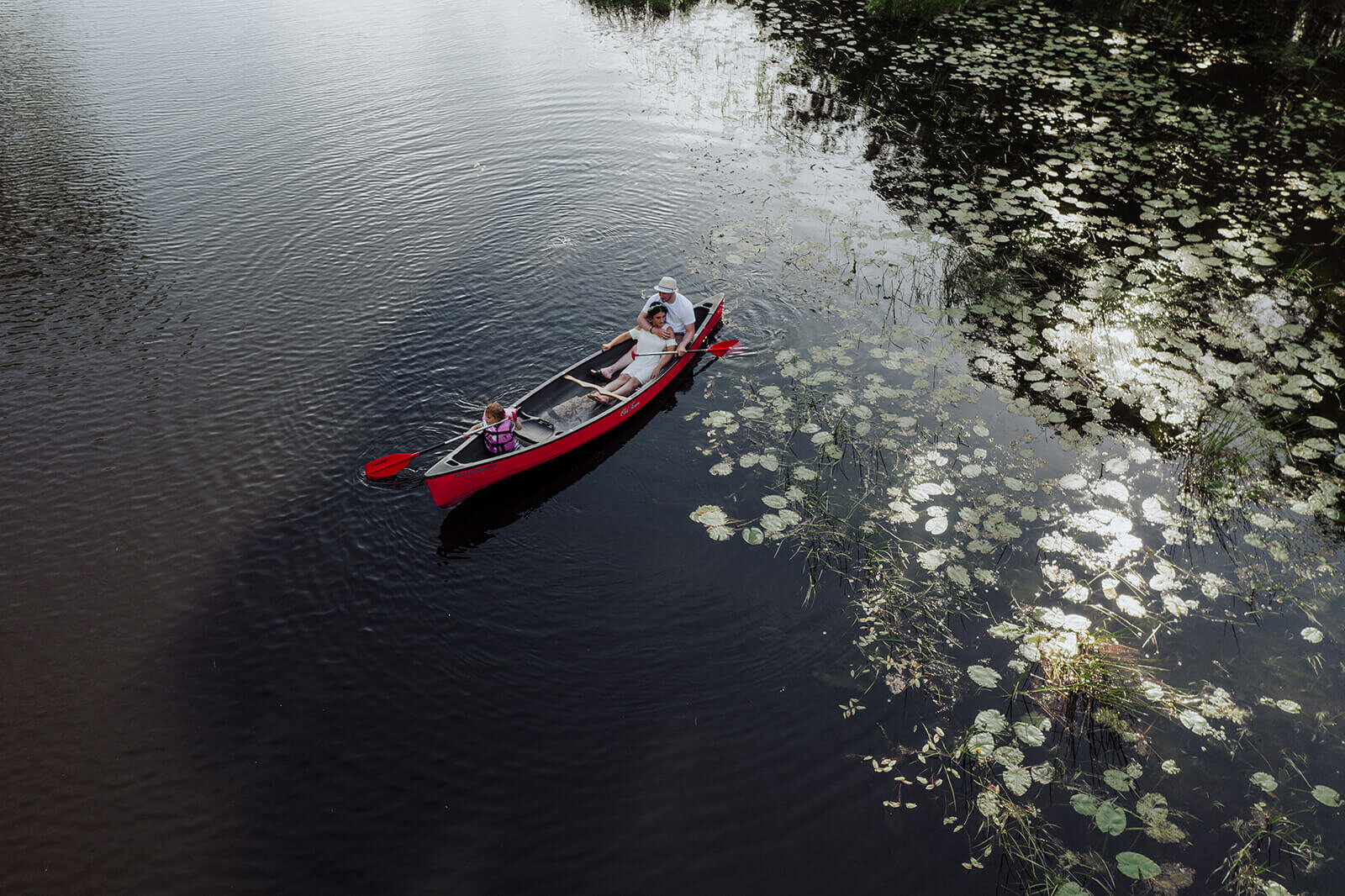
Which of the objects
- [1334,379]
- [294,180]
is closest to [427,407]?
[294,180]

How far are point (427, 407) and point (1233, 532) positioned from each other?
34.8ft

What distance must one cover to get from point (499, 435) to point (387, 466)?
5.07 feet

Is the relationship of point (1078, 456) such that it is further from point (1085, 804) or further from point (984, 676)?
point (1085, 804)

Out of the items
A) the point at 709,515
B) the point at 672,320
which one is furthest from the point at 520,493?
the point at 672,320

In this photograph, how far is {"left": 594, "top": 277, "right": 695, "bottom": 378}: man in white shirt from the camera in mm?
10773

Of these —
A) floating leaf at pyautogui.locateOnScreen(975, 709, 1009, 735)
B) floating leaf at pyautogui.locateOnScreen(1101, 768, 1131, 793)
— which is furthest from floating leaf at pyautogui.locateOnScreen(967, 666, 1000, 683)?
floating leaf at pyautogui.locateOnScreen(1101, 768, 1131, 793)

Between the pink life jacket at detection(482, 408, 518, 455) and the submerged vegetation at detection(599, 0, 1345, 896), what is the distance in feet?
8.80

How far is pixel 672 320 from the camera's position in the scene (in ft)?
36.2

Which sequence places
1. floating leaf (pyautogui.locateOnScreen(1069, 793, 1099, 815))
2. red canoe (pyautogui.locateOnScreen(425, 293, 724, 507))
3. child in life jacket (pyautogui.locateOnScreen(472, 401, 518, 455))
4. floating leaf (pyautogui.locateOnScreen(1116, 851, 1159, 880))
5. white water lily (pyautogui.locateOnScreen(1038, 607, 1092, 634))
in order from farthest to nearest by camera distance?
child in life jacket (pyautogui.locateOnScreen(472, 401, 518, 455))
red canoe (pyautogui.locateOnScreen(425, 293, 724, 507))
white water lily (pyautogui.locateOnScreen(1038, 607, 1092, 634))
floating leaf (pyautogui.locateOnScreen(1069, 793, 1099, 815))
floating leaf (pyautogui.locateOnScreen(1116, 851, 1159, 880))

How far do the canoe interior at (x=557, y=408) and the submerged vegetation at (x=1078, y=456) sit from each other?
5.47ft

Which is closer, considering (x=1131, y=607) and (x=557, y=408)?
(x=1131, y=607)

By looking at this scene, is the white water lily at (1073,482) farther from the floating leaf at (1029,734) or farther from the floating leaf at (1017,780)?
the floating leaf at (1017,780)

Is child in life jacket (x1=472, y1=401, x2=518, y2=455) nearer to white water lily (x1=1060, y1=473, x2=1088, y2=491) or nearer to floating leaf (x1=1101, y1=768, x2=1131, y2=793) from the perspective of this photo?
white water lily (x1=1060, y1=473, x2=1088, y2=491)

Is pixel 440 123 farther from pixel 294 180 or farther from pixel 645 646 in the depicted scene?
pixel 645 646
